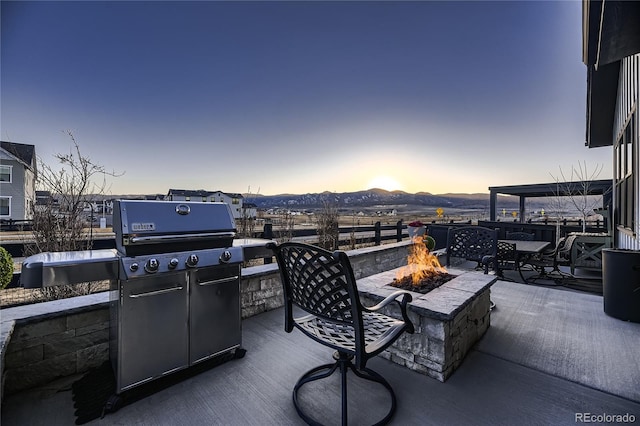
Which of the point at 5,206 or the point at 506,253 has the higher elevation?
the point at 5,206

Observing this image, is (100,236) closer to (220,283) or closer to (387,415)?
(220,283)

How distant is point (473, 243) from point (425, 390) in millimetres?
2985

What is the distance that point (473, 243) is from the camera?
4.27m

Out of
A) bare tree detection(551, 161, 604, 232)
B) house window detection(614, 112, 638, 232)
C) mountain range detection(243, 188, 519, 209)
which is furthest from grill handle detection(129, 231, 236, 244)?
bare tree detection(551, 161, 604, 232)

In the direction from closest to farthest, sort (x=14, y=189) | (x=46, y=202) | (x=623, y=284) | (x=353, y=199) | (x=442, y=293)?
1. (x=442, y=293)
2. (x=623, y=284)
3. (x=46, y=202)
4. (x=353, y=199)
5. (x=14, y=189)

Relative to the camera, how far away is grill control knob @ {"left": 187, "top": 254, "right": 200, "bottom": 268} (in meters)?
1.99

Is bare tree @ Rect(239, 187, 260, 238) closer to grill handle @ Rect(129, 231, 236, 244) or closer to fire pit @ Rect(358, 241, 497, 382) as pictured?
grill handle @ Rect(129, 231, 236, 244)

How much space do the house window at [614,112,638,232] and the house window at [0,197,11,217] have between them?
2168cm

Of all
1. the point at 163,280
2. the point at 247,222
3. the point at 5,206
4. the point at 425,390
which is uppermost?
the point at 5,206

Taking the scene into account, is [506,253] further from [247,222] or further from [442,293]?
[247,222]

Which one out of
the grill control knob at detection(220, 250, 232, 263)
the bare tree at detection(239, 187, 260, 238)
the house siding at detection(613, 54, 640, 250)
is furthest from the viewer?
the bare tree at detection(239, 187, 260, 238)

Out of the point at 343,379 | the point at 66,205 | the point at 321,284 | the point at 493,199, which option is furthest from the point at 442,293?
the point at 493,199

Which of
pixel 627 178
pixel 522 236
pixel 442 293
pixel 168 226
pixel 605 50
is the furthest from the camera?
pixel 522 236

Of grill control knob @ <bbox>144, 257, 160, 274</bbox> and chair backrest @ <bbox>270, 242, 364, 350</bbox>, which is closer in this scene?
chair backrest @ <bbox>270, 242, 364, 350</bbox>
